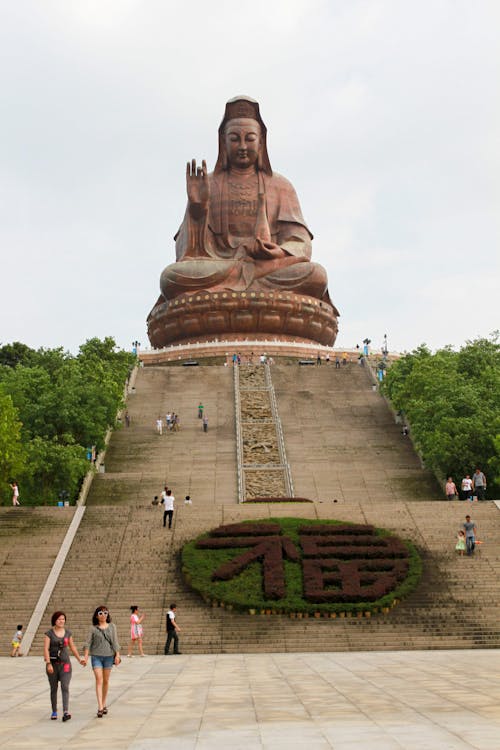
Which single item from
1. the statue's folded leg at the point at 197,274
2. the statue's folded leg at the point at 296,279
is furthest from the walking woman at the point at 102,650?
the statue's folded leg at the point at 296,279

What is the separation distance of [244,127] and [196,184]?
4.38 m

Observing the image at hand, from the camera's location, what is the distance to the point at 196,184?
4591 cm

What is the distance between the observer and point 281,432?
1190 inches

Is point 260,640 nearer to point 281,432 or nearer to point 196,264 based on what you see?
point 281,432

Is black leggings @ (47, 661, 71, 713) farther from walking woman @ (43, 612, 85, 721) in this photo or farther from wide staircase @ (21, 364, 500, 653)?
wide staircase @ (21, 364, 500, 653)

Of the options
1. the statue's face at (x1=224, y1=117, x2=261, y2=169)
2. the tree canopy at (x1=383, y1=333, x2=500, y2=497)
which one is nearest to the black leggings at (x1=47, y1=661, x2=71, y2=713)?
the tree canopy at (x1=383, y1=333, x2=500, y2=497)

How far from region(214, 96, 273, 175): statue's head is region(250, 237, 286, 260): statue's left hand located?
5019 millimetres

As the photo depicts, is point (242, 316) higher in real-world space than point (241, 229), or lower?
lower

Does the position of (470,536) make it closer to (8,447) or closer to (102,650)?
(8,447)

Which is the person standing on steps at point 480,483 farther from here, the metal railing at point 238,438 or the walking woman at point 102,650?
the walking woman at point 102,650

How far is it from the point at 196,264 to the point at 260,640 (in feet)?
106

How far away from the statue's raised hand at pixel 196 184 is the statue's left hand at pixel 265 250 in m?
3.51

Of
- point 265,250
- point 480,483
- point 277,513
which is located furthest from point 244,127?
point 277,513

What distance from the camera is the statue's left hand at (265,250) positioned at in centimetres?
4653
